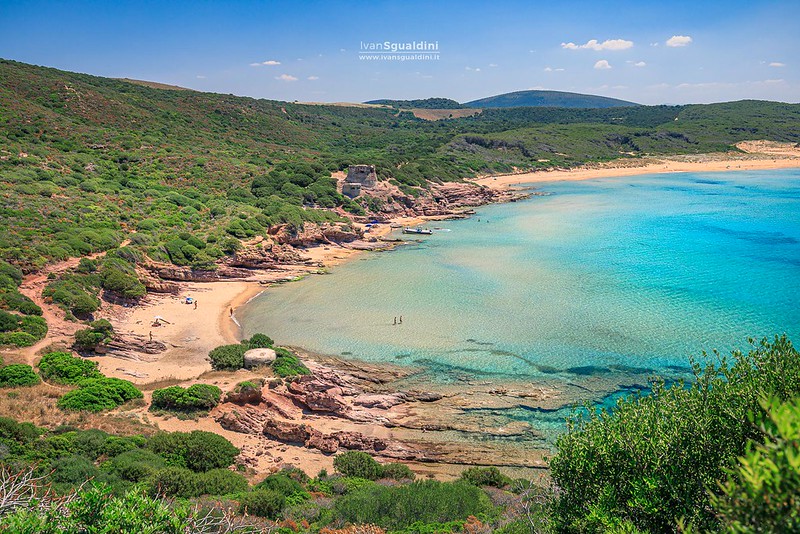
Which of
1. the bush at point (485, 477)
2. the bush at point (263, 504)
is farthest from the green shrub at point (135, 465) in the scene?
the bush at point (485, 477)

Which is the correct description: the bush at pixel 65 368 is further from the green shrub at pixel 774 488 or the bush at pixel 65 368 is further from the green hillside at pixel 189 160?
the green shrub at pixel 774 488

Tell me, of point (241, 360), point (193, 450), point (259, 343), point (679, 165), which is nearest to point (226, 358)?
point (241, 360)

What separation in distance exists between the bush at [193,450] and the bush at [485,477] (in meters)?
8.04

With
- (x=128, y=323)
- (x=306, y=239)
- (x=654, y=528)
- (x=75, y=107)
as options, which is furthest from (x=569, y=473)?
(x=75, y=107)

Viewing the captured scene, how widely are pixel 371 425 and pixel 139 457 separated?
866 centimetres

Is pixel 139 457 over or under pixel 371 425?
over

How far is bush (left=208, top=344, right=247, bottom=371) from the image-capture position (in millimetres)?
24188

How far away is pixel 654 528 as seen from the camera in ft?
29.3

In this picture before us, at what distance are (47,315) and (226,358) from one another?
9.69 m

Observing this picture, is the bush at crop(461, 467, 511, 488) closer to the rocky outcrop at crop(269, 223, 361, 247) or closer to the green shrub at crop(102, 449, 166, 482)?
the green shrub at crop(102, 449, 166, 482)

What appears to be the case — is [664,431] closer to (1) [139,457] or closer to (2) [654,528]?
(2) [654,528]

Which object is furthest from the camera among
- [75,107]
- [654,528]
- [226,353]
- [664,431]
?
[75,107]

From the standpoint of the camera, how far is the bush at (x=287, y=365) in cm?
2345

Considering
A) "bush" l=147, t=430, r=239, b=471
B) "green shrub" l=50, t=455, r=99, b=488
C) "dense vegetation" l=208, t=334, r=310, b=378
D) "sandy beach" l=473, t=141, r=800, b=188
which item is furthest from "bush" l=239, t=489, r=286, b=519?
"sandy beach" l=473, t=141, r=800, b=188
